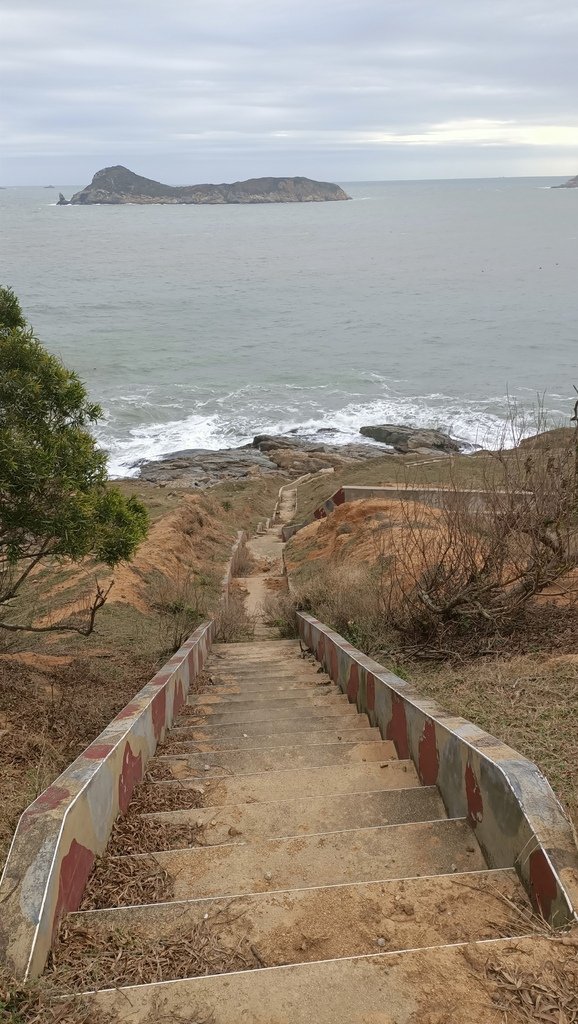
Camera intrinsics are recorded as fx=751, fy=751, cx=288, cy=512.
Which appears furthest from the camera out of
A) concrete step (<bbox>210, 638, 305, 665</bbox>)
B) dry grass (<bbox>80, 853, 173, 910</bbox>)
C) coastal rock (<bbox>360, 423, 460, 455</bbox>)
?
coastal rock (<bbox>360, 423, 460, 455</bbox>)

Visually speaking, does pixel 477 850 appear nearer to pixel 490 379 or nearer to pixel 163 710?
pixel 163 710

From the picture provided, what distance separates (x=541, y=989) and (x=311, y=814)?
2008 millimetres

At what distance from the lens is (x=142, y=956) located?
2.98 metres


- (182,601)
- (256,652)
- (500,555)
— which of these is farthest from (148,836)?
(182,601)

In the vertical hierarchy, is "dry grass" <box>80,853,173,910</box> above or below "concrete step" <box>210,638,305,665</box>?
above

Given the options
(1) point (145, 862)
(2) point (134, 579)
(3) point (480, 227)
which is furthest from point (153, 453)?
(3) point (480, 227)

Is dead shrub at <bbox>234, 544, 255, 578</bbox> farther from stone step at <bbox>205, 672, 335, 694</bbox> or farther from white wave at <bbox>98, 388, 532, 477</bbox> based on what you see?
white wave at <bbox>98, 388, 532, 477</bbox>

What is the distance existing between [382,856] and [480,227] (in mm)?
173889

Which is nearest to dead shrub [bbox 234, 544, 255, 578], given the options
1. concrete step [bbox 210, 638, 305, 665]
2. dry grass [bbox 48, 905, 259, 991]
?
concrete step [bbox 210, 638, 305, 665]

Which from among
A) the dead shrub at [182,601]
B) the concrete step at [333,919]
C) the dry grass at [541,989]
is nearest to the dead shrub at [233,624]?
the dead shrub at [182,601]

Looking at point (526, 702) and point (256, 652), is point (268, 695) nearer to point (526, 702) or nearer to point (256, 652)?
point (526, 702)

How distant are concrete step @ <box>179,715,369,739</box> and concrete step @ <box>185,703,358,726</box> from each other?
6cm

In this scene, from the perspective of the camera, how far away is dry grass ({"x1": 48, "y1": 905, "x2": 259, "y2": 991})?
2.88 m

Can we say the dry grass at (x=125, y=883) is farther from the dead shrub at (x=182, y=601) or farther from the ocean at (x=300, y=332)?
the ocean at (x=300, y=332)
